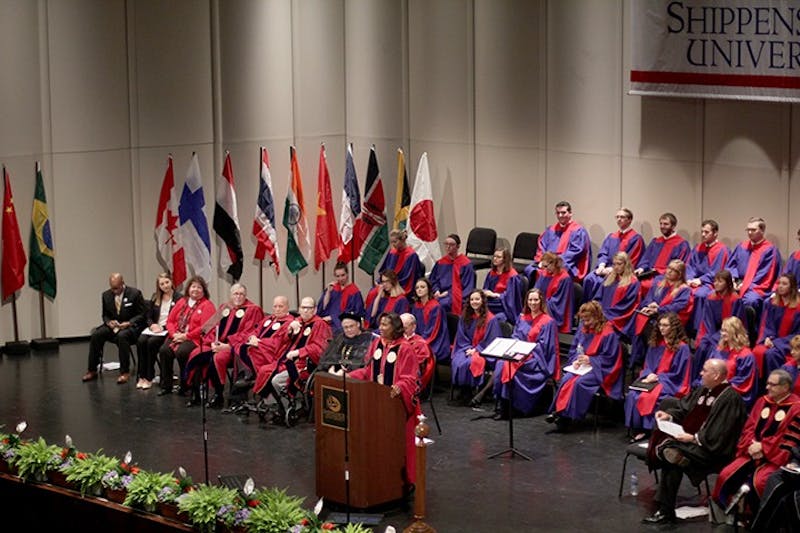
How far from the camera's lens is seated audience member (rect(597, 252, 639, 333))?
12859 millimetres

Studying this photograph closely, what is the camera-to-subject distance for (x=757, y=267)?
40.9 ft

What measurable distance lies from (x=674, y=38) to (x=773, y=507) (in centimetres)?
Answer: 574

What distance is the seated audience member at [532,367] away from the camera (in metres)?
12.3

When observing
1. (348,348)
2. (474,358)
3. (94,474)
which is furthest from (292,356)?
(94,474)

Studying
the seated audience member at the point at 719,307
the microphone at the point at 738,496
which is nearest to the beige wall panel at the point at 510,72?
the seated audience member at the point at 719,307

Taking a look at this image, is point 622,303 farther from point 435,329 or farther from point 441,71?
point 441,71

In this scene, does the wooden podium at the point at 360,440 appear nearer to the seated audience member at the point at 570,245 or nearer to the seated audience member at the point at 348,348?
the seated audience member at the point at 348,348

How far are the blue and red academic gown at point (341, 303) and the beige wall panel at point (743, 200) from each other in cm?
378

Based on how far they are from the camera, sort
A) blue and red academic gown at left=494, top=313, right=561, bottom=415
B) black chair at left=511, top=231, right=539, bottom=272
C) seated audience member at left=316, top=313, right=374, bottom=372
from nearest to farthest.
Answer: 1. seated audience member at left=316, top=313, right=374, bottom=372
2. blue and red academic gown at left=494, top=313, right=561, bottom=415
3. black chair at left=511, top=231, right=539, bottom=272

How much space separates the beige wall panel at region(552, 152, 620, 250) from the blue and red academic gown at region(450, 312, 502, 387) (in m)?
2.26

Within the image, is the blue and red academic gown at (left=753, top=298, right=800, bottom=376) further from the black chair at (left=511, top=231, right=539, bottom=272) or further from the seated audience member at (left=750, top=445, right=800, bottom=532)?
the black chair at (left=511, top=231, right=539, bottom=272)

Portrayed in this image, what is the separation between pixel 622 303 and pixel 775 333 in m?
1.73

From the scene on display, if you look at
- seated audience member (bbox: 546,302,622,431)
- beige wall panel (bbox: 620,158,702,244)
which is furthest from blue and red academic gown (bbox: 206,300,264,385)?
beige wall panel (bbox: 620,158,702,244)

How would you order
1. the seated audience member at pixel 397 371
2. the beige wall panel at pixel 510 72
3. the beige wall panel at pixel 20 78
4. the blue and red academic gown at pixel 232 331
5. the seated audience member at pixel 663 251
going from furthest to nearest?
1. the beige wall panel at pixel 20 78
2. the beige wall panel at pixel 510 72
3. the seated audience member at pixel 663 251
4. the blue and red academic gown at pixel 232 331
5. the seated audience member at pixel 397 371
